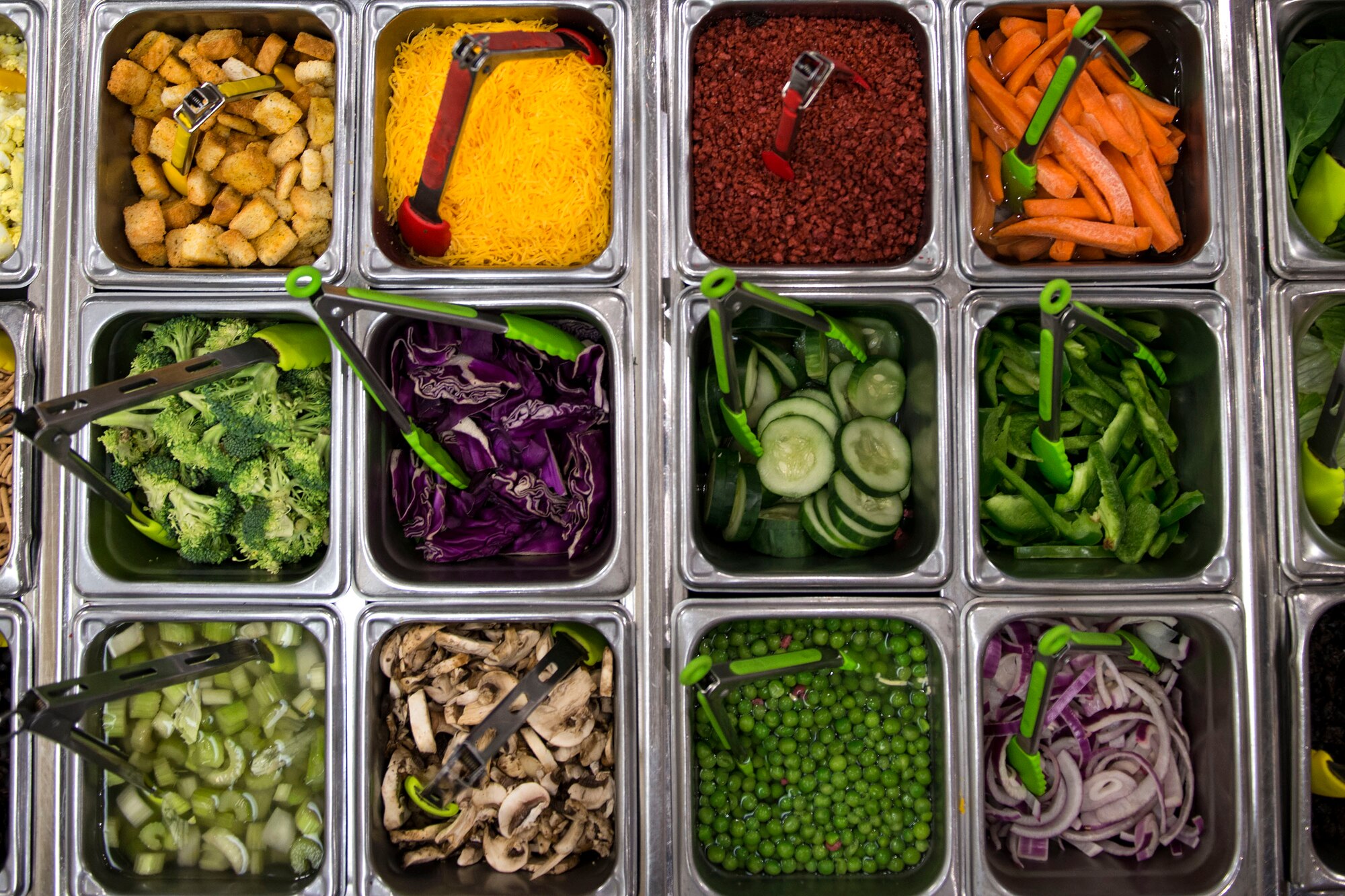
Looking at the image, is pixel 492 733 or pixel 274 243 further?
pixel 274 243

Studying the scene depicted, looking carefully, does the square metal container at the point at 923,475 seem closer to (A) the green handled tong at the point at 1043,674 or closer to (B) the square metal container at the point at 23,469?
(A) the green handled tong at the point at 1043,674

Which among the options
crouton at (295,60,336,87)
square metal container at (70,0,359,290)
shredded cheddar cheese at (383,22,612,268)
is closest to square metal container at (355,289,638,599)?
shredded cheddar cheese at (383,22,612,268)

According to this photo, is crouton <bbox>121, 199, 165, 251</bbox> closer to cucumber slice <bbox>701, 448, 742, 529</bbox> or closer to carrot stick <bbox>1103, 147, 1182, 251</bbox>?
cucumber slice <bbox>701, 448, 742, 529</bbox>

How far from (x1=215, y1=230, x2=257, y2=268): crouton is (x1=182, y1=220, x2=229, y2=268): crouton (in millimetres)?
18

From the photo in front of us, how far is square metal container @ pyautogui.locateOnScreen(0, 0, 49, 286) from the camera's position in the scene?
225 centimetres

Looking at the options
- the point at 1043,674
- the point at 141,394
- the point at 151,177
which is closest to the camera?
the point at 141,394

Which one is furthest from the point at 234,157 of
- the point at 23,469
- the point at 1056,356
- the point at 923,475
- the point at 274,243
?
the point at 1056,356

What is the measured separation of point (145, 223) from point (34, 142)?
1.30 feet

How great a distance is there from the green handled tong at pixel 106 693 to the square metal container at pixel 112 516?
0.62 ft

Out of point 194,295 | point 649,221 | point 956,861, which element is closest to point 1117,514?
point 956,861

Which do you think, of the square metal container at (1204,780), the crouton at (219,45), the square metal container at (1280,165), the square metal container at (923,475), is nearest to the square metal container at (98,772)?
the square metal container at (923,475)

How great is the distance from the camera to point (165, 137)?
7.46ft

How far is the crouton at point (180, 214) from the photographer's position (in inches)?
89.8

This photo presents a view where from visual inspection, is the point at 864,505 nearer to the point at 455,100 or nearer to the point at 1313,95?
the point at 455,100
